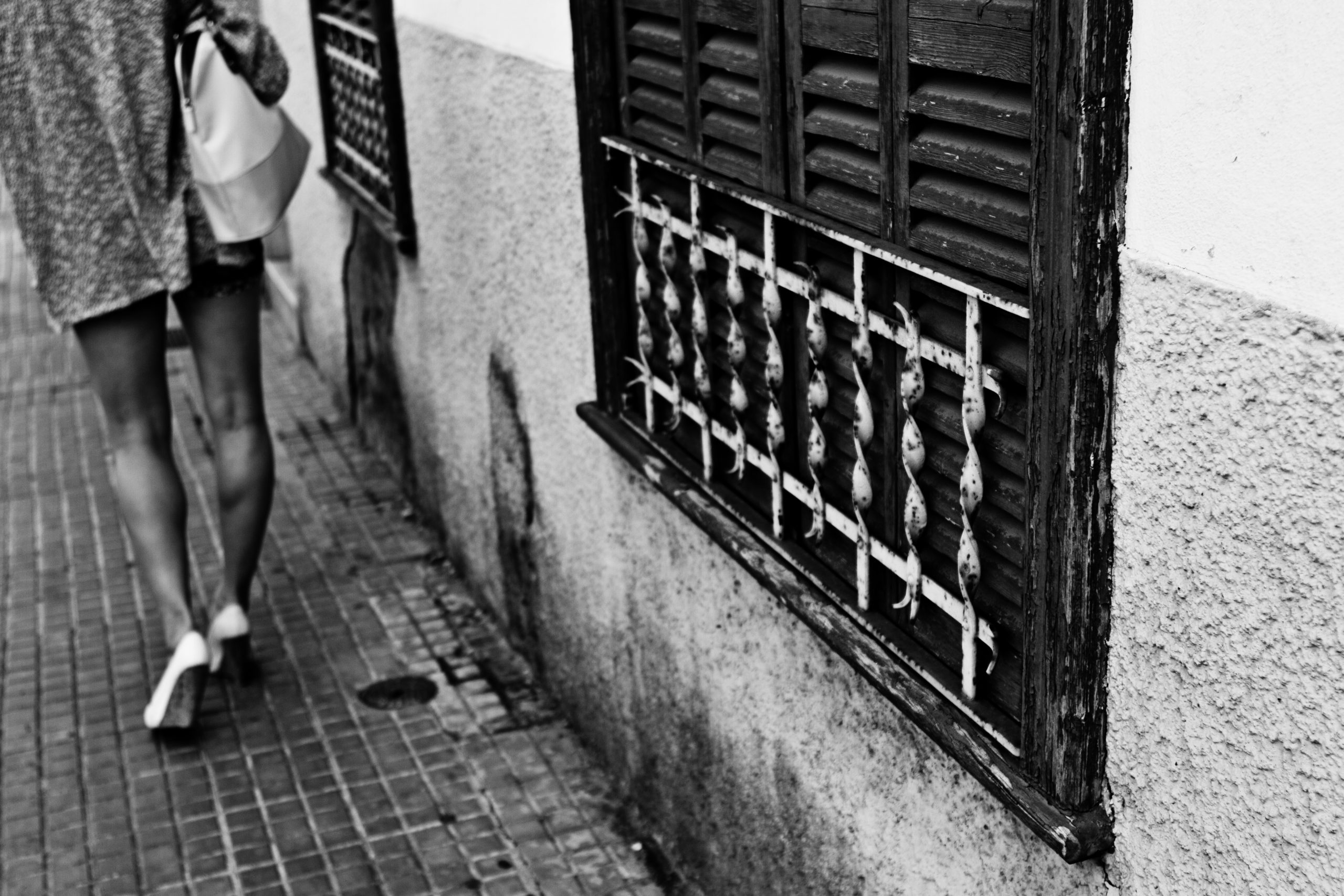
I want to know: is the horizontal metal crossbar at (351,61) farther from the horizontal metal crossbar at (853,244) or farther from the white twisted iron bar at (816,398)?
the white twisted iron bar at (816,398)

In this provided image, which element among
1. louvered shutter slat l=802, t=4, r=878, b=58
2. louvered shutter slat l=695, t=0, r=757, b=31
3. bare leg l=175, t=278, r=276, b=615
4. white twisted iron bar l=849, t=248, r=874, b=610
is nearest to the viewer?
louvered shutter slat l=802, t=4, r=878, b=58

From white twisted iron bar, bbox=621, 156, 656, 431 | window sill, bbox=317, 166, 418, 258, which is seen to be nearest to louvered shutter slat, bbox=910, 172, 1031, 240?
white twisted iron bar, bbox=621, 156, 656, 431

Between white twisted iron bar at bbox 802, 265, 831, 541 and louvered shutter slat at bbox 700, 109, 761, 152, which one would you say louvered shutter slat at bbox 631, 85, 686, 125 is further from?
white twisted iron bar at bbox 802, 265, 831, 541

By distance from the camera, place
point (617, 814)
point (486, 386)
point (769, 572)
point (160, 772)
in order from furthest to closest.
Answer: point (486, 386)
point (160, 772)
point (617, 814)
point (769, 572)

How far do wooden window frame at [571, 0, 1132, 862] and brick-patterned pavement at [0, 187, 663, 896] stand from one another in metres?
1.64

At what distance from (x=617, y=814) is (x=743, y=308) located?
1430 mm

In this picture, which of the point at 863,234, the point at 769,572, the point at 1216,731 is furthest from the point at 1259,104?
the point at 769,572

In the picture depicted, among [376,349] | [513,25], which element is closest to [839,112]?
[513,25]

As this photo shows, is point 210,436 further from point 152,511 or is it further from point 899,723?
point 899,723

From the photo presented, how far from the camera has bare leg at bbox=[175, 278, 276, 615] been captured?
4188 mm

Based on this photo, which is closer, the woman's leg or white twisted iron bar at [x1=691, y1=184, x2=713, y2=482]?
white twisted iron bar at [x1=691, y1=184, x2=713, y2=482]

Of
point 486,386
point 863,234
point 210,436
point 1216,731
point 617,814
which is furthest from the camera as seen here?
point 210,436

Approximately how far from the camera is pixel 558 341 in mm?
3838

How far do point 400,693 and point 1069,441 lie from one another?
295cm
